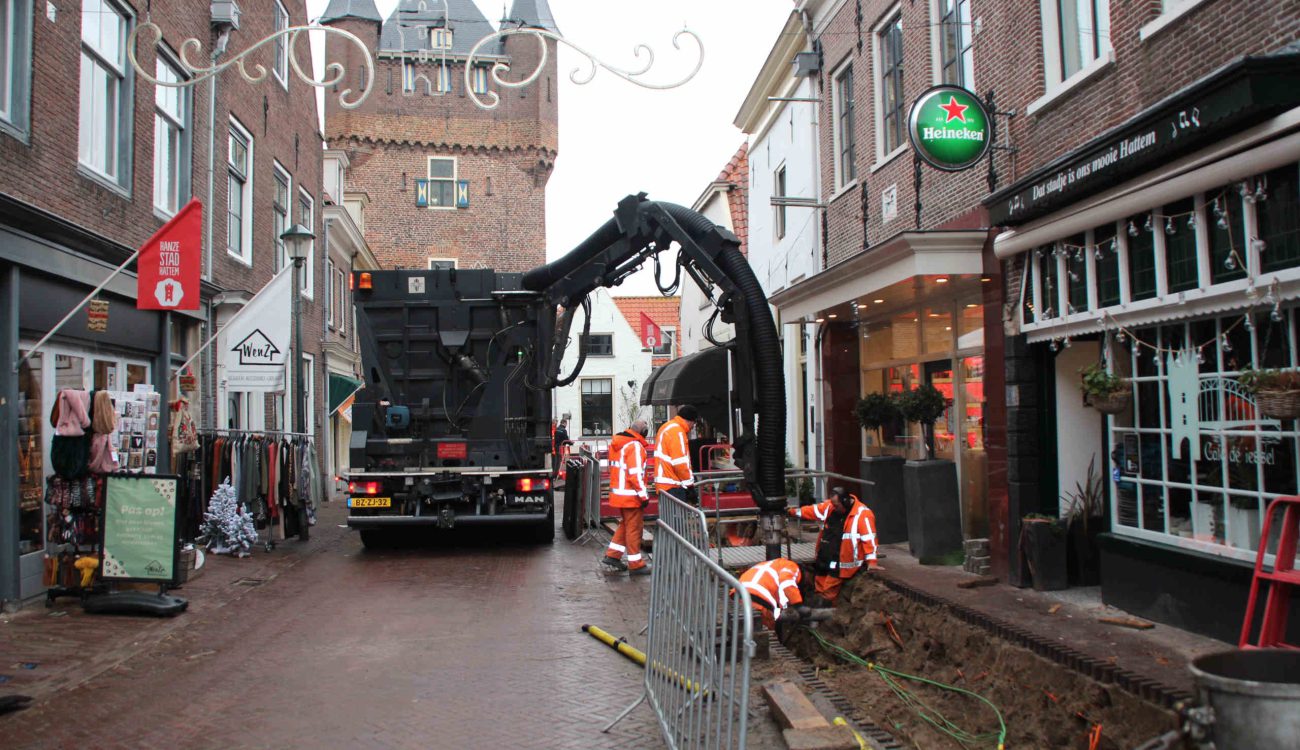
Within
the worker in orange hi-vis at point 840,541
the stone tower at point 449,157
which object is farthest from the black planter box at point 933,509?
the stone tower at point 449,157

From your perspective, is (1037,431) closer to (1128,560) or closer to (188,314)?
(1128,560)

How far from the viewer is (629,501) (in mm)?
10320

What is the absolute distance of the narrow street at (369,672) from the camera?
199 inches

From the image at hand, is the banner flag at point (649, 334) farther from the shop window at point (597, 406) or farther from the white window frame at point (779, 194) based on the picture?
the white window frame at point (779, 194)

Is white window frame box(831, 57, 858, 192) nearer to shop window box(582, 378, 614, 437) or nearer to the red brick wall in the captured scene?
the red brick wall

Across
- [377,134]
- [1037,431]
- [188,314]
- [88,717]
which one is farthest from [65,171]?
[377,134]

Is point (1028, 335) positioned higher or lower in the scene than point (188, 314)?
lower

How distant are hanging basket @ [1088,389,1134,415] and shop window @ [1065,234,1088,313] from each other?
0.88 metres

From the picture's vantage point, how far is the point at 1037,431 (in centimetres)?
843

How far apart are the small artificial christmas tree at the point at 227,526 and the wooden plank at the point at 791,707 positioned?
801 cm

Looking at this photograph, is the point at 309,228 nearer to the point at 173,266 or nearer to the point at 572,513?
the point at 572,513

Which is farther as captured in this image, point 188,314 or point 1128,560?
point 188,314

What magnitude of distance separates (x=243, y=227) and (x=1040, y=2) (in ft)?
40.7

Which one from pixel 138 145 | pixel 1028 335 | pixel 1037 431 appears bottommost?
pixel 1037 431
